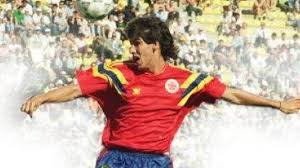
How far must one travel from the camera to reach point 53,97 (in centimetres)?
557

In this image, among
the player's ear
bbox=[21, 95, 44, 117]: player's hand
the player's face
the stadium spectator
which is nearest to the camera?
bbox=[21, 95, 44, 117]: player's hand

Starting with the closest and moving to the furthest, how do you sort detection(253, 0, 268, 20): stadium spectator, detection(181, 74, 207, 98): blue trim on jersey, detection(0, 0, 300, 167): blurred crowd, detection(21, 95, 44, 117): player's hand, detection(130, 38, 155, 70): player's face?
1. detection(21, 95, 44, 117): player's hand
2. detection(130, 38, 155, 70): player's face
3. detection(181, 74, 207, 98): blue trim on jersey
4. detection(0, 0, 300, 167): blurred crowd
5. detection(253, 0, 268, 20): stadium spectator

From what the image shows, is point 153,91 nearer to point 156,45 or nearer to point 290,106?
point 156,45

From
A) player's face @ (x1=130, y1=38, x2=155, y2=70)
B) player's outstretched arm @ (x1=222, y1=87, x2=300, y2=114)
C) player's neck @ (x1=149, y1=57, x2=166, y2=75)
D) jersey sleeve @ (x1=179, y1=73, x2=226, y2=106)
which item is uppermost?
player's face @ (x1=130, y1=38, x2=155, y2=70)

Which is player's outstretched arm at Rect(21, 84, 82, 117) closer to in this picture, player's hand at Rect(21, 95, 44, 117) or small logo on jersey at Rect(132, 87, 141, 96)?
player's hand at Rect(21, 95, 44, 117)

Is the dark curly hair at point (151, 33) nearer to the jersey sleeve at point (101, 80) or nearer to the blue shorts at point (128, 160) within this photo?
the jersey sleeve at point (101, 80)

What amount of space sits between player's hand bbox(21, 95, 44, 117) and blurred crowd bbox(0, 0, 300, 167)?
9.00 metres

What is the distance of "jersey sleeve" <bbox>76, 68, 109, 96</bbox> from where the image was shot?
5727 mm

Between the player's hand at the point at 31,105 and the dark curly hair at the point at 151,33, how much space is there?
0.75 m

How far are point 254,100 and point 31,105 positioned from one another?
1.54 m

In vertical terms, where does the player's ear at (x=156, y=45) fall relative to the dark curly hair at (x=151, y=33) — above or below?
below

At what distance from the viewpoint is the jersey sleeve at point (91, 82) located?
18.8ft

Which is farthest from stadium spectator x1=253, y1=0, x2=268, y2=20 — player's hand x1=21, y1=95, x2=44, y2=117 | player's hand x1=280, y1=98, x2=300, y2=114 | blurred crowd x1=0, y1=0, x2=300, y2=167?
player's hand x1=21, y1=95, x2=44, y2=117

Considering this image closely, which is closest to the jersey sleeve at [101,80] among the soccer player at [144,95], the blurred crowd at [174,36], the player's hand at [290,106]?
the soccer player at [144,95]
